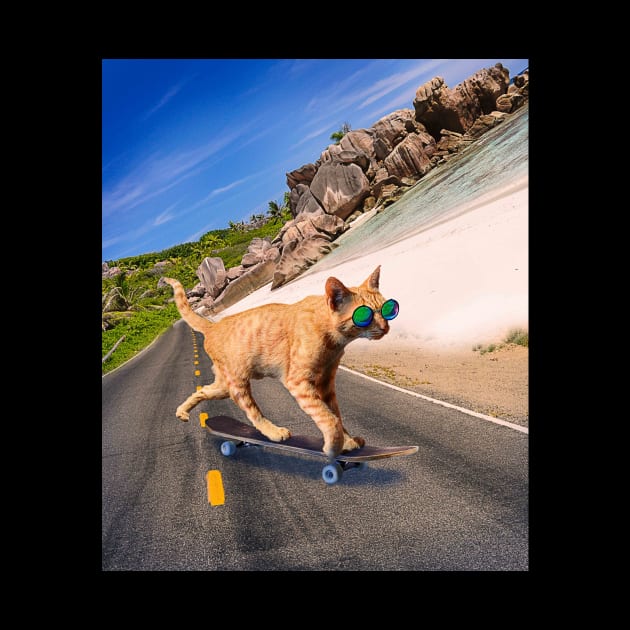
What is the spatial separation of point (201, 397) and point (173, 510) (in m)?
0.96

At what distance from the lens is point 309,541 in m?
3.54

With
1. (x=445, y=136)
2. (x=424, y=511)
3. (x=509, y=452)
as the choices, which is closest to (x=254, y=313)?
(x=424, y=511)

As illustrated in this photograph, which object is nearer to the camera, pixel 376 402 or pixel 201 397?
pixel 201 397

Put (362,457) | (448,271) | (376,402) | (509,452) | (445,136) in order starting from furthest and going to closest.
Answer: (445,136), (376,402), (448,271), (509,452), (362,457)

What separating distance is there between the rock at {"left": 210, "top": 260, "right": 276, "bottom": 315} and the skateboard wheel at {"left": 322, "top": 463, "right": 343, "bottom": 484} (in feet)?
5.82

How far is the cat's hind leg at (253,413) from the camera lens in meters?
3.91

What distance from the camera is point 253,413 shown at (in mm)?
3980

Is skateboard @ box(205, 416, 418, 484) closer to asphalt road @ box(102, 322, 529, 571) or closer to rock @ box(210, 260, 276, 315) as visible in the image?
asphalt road @ box(102, 322, 529, 571)

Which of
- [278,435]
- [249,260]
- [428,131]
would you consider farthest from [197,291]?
[428,131]

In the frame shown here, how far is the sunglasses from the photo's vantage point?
10.5 ft

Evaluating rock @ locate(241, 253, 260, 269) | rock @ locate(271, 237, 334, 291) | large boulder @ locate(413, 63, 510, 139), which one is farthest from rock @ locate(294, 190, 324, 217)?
large boulder @ locate(413, 63, 510, 139)

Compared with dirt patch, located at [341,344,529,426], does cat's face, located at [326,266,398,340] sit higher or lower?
higher
